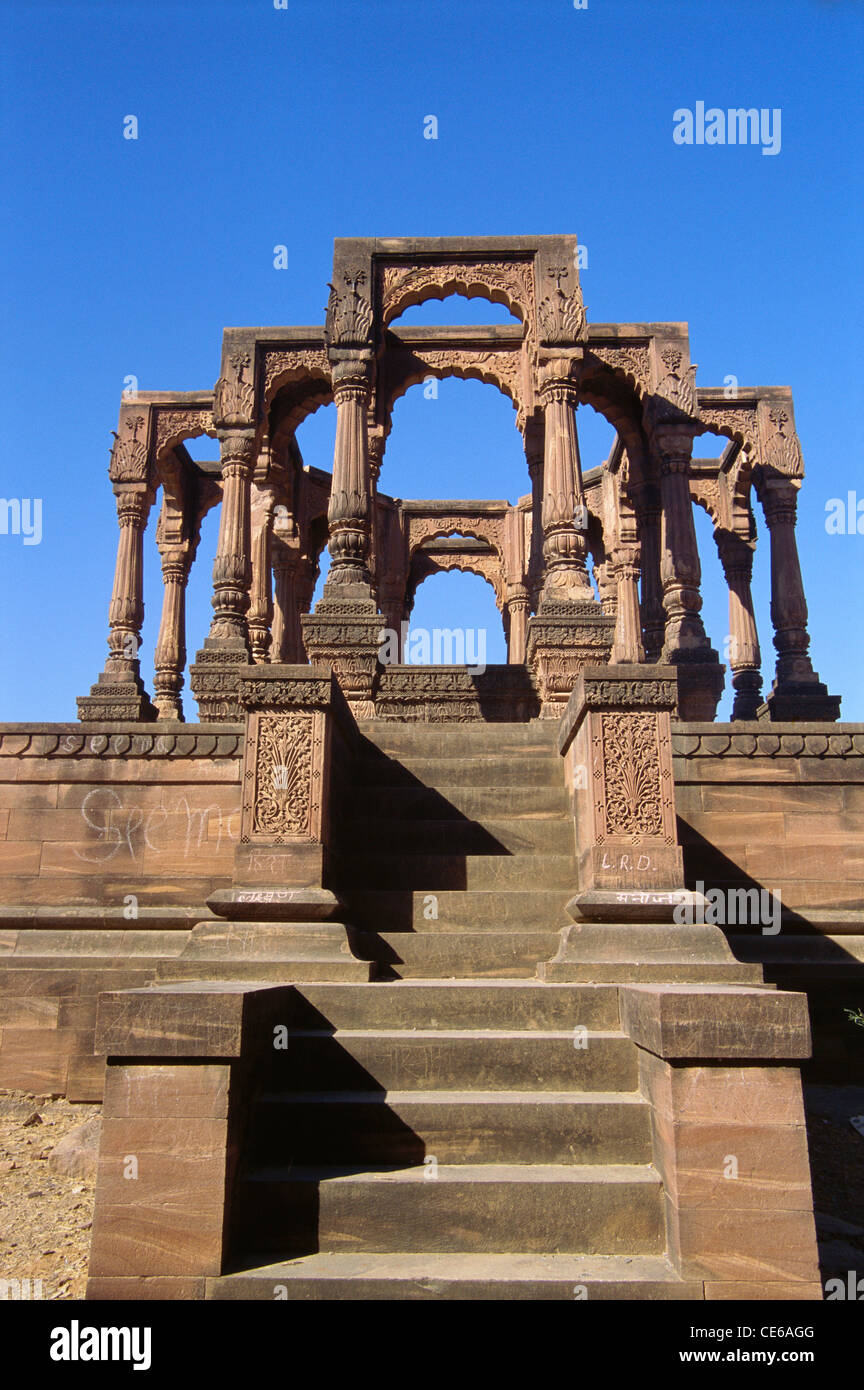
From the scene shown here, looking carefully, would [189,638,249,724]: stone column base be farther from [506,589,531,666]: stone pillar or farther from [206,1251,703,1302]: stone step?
[206,1251,703,1302]: stone step

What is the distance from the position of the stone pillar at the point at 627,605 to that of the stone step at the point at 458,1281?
13.2 meters

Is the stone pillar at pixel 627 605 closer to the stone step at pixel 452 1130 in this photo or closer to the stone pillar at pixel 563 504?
the stone pillar at pixel 563 504

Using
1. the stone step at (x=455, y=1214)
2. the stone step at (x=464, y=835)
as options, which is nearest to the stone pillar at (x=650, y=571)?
the stone step at (x=464, y=835)

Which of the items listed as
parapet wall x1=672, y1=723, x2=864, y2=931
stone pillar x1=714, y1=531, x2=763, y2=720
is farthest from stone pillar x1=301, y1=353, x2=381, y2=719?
stone pillar x1=714, y1=531, x2=763, y2=720

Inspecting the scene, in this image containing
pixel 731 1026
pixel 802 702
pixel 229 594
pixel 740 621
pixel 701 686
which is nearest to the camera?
pixel 731 1026

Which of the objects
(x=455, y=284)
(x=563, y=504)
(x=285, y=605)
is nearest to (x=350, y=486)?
(x=563, y=504)

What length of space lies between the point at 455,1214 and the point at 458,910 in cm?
227

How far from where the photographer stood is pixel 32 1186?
14.5ft

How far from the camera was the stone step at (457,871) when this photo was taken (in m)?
5.98

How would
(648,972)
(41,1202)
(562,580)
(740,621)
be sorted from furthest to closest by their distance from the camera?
(740,621), (562,580), (648,972), (41,1202)

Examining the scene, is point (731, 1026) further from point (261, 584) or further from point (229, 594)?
point (261, 584)

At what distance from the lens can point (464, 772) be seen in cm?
702

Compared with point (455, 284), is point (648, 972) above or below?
below

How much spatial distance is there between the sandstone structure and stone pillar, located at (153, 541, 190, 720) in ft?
13.8
